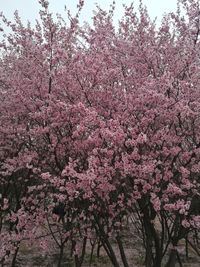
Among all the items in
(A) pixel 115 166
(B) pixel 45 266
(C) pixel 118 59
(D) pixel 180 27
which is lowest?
(B) pixel 45 266

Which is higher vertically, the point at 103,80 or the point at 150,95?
the point at 103,80

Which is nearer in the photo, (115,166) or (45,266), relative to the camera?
(115,166)

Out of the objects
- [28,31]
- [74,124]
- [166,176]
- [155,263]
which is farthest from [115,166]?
[28,31]

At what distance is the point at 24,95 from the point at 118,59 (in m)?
2.32

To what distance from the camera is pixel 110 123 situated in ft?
21.4

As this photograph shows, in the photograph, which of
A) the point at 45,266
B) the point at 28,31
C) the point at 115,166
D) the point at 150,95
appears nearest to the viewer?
the point at 115,166

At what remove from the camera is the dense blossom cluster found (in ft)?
22.3

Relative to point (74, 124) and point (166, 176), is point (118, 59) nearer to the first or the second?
point (74, 124)

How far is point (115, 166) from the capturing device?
656 centimetres

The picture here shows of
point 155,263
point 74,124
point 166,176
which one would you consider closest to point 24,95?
point 74,124

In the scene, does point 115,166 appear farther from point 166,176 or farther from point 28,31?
point 28,31

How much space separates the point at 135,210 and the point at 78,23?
404 cm

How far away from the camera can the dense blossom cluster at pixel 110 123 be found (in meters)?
6.80

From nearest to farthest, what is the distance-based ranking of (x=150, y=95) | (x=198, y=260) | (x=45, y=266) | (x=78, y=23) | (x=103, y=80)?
(x=150, y=95) < (x=103, y=80) < (x=78, y=23) < (x=45, y=266) < (x=198, y=260)
